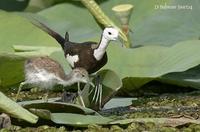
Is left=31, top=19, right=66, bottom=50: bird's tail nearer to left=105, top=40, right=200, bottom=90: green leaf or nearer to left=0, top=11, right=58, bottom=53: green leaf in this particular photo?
left=0, top=11, right=58, bottom=53: green leaf

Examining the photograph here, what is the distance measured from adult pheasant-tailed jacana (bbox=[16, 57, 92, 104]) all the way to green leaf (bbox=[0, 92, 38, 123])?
0.94 ft

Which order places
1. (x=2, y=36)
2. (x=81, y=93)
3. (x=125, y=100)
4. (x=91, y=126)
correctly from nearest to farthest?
(x=91, y=126) → (x=81, y=93) → (x=125, y=100) → (x=2, y=36)

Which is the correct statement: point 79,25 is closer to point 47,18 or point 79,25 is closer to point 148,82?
point 47,18

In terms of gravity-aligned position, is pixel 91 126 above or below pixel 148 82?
above

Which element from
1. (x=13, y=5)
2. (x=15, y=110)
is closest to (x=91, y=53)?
(x=15, y=110)

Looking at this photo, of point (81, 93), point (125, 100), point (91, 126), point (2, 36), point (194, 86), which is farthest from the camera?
point (2, 36)

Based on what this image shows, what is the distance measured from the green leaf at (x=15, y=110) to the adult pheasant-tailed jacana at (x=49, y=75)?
A: 0.29 meters

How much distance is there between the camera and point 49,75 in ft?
9.96

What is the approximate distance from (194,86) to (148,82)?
0.20 m

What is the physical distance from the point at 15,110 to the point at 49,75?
333 millimetres

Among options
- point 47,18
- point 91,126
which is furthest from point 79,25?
point 91,126

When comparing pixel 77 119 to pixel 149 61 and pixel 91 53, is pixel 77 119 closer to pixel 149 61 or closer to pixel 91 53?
pixel 91 53

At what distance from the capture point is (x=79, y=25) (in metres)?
4.32

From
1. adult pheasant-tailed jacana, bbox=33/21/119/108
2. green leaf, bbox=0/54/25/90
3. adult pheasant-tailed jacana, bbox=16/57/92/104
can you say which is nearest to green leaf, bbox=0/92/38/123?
adult pheasant-tailed jacana, bbox=16/57/92/104
